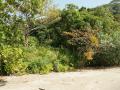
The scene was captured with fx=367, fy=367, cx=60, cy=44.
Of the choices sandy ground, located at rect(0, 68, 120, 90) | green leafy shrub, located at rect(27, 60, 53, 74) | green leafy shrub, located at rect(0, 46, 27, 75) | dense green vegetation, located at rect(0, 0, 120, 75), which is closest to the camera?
sandy ground, located at rect(0, 68, 120, 90)

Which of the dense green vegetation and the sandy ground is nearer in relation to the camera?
the sandy ground

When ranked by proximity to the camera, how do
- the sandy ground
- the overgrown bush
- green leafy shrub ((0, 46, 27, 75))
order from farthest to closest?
the overgrown bush < green leafy shrub ((0, 46, 27, 75)) < the sandy ground

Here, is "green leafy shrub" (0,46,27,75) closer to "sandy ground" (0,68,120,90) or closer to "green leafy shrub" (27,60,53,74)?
"green leafy shrub" (27,60,53,74)

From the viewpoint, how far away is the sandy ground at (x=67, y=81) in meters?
16.2

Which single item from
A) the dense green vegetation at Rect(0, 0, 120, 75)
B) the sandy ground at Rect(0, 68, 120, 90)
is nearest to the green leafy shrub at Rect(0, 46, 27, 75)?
the dense green vegetation at Rect(0, 0, 120, 75)

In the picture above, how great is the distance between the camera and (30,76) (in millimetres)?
19062

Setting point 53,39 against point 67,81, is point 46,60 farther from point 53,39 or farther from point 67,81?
point 53,39

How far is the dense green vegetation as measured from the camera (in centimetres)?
1750

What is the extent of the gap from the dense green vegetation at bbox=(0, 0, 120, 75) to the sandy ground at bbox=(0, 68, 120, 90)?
113cm

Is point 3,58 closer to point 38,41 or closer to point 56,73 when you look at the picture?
point 56,73

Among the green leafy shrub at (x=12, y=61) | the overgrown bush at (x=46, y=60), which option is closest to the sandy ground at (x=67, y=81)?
the green leafy shrub at (x=12, y=61)

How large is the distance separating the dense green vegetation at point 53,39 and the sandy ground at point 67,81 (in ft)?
3.69

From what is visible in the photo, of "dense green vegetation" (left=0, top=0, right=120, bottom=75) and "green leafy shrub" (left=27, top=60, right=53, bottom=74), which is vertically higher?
"dense green vegetation" (left=0, top=0, right=120, bottom=75)

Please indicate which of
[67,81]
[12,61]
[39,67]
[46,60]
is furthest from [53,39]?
[67,81]
